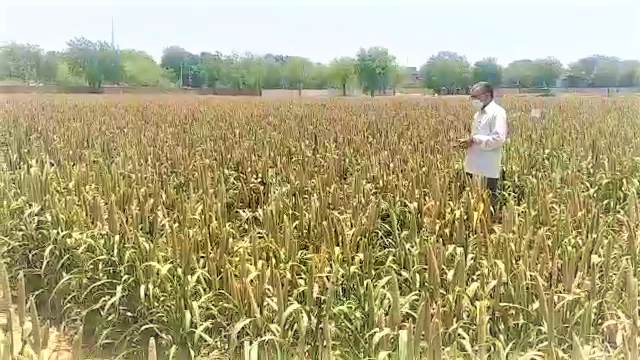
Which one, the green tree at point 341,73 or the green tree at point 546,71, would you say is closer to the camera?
the green tree at point 546,71

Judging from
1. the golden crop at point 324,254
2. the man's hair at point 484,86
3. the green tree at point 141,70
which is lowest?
the golden crop at point 324,254

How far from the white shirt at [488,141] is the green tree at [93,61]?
89.2 inches

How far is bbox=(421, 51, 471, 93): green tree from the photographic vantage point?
3336mm

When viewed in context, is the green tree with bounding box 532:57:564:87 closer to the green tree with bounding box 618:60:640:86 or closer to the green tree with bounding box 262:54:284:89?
the green tree with bounding box 618:60:640:86

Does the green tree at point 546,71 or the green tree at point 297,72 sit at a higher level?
the green tree at point 297,72

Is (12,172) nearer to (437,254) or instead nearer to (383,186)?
(383,186)

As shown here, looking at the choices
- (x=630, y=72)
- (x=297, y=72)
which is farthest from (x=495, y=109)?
(x=297, y=72)

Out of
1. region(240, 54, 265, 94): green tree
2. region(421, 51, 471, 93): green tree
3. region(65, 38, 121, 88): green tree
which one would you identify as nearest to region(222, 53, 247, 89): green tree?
region(240, 54, 265, 94): green tree

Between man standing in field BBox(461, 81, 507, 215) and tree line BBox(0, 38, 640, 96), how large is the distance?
0.38 ft

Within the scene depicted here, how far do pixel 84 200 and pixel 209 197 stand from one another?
0.64 meters

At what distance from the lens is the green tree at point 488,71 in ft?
11.1

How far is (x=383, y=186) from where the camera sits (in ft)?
12.7

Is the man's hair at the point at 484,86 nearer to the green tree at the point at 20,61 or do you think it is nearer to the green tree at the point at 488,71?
the green tree at the point at 488,71

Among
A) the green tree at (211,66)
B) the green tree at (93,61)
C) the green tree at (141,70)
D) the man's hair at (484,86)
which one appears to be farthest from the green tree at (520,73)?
the green tree at (93,61)
